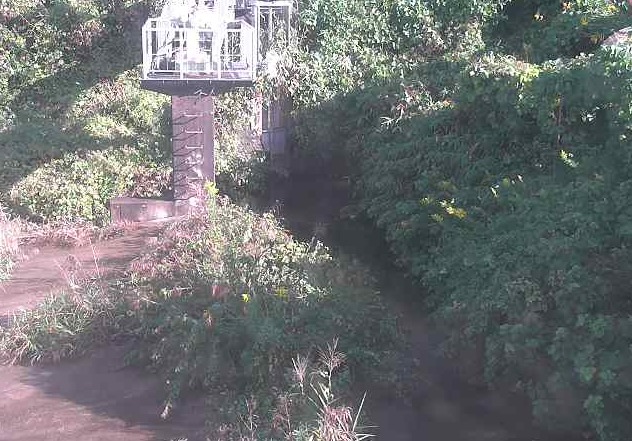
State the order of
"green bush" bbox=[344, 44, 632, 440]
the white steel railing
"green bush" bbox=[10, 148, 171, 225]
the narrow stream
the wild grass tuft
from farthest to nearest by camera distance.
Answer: "green bush" bbox=[10, 148, 171, 225], the white steel railing, the wild grass tuft, the narrow stream, "green bush" bbox=[344, 44, 632, 440]

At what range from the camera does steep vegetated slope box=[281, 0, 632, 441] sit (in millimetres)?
5246

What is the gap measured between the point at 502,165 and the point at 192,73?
4.81m

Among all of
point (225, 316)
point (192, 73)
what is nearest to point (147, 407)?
point (225, 316)

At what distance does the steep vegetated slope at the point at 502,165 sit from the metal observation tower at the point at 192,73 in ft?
7.59

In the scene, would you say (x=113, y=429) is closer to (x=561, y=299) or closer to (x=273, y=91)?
(x=561, y=299)

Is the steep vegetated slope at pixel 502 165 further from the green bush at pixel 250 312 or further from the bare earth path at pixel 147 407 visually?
the green bush at pixel 250 312

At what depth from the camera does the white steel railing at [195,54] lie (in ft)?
34.3

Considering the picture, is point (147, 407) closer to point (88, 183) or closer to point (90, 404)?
point (90, 404)

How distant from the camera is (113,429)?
5777mm

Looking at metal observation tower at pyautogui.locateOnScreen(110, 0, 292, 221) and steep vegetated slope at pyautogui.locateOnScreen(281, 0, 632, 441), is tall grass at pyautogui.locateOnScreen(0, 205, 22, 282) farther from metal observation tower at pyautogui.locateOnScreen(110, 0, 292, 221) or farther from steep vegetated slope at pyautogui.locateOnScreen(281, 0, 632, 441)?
steep vegetated slope at pyautogui.locateOnScreen(281, 0, 632, 441)

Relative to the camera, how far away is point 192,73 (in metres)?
10.6

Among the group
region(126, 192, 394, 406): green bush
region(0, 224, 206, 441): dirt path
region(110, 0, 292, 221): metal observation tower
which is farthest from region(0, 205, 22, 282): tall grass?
region(0, 224, 206, 441): dirt path

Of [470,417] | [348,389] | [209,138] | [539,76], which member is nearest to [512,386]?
[470,417]

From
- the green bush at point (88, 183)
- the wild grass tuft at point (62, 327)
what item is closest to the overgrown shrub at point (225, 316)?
the wild grass tuft at point (62, 327)
